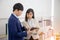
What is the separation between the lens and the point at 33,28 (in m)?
1.96

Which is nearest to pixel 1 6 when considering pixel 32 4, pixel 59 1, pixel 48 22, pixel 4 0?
pixel 4 0

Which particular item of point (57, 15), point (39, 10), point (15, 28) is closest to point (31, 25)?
point (15, 28)

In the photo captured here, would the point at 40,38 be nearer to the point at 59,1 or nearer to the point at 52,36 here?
the point at 52,36

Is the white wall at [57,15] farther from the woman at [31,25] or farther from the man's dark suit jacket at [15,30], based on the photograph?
the man's dark suit jacket at [15,30]

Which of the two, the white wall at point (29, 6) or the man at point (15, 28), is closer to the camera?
the man at point (15, 28)

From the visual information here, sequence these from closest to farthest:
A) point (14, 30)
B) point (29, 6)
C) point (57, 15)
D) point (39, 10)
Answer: point (14, 30) → point (29, 6) → point (39, 10) → point (57, 15)

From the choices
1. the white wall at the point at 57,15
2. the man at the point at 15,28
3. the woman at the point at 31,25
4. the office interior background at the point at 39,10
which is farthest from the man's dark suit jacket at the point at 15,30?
the white wall at the point at 57,15

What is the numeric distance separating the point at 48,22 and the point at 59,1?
66.8 inches

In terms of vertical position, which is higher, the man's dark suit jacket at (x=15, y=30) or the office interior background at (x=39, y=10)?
the office interior background at (x=39, y=10)

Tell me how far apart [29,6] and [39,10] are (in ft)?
1.00

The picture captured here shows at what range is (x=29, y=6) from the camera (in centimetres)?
321

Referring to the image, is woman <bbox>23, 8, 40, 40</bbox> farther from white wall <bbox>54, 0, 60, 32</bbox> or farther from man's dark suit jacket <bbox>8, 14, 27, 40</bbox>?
white wall <bbox>54, 0, 60, 32</bbox>

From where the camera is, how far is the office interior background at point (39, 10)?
9.29ft

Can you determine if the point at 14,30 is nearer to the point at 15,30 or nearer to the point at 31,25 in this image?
the point at 15,30
